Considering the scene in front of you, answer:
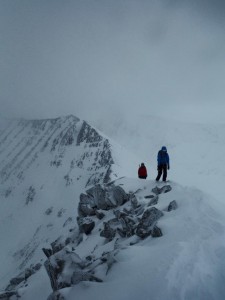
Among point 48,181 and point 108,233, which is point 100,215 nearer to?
point 108,233

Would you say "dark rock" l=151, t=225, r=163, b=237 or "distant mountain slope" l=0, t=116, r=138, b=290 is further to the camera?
"distant mountain slope" l=0, t=116, r=138, b=290

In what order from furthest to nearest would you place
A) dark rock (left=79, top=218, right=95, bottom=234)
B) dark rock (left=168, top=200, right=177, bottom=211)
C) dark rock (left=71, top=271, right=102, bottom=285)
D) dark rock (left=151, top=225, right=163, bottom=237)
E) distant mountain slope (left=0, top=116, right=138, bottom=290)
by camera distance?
1. distant mountain slope (left=0, top=116, right=138, bottom=290)
2. dark rock (left=79, top=218, right=95, bottom=234)
3. dark rock (left=168, top=200, right=177, bottom=211)
4. dark rock (left=151, top=225, right=163, bottom=237)
5. dark rock (left=71, top=271, right=102, bottom=285)

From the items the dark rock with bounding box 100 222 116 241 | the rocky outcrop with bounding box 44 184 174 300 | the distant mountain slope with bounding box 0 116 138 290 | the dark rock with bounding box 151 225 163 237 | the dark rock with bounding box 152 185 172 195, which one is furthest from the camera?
the distant mountain slope with bounding box 0 116 138 290

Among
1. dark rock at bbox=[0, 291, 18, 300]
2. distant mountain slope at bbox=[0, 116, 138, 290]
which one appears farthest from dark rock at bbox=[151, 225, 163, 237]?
distant mountain slope at bbox=[0, 116, 138, 290]

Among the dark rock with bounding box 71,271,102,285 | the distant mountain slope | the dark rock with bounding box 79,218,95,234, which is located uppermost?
the dark rock with bounding box 71,271,102,285

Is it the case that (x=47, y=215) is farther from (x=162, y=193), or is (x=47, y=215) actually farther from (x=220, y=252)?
(x=220, y=252)

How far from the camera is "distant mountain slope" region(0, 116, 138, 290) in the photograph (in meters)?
87.1

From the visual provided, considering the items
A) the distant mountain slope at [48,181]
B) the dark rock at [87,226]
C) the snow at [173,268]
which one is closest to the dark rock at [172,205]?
the snow at [173,268]

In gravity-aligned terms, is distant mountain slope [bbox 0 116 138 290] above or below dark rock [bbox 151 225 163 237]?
below

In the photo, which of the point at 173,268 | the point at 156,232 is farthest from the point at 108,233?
the point at 173,268

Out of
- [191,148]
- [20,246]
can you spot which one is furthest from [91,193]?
[191,148]

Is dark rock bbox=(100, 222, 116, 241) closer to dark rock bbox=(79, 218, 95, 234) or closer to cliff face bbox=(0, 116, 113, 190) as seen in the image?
dark rock bbox=(79, 218, 95, 234)

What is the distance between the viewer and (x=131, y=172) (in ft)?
283

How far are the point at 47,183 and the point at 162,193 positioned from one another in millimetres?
117176
